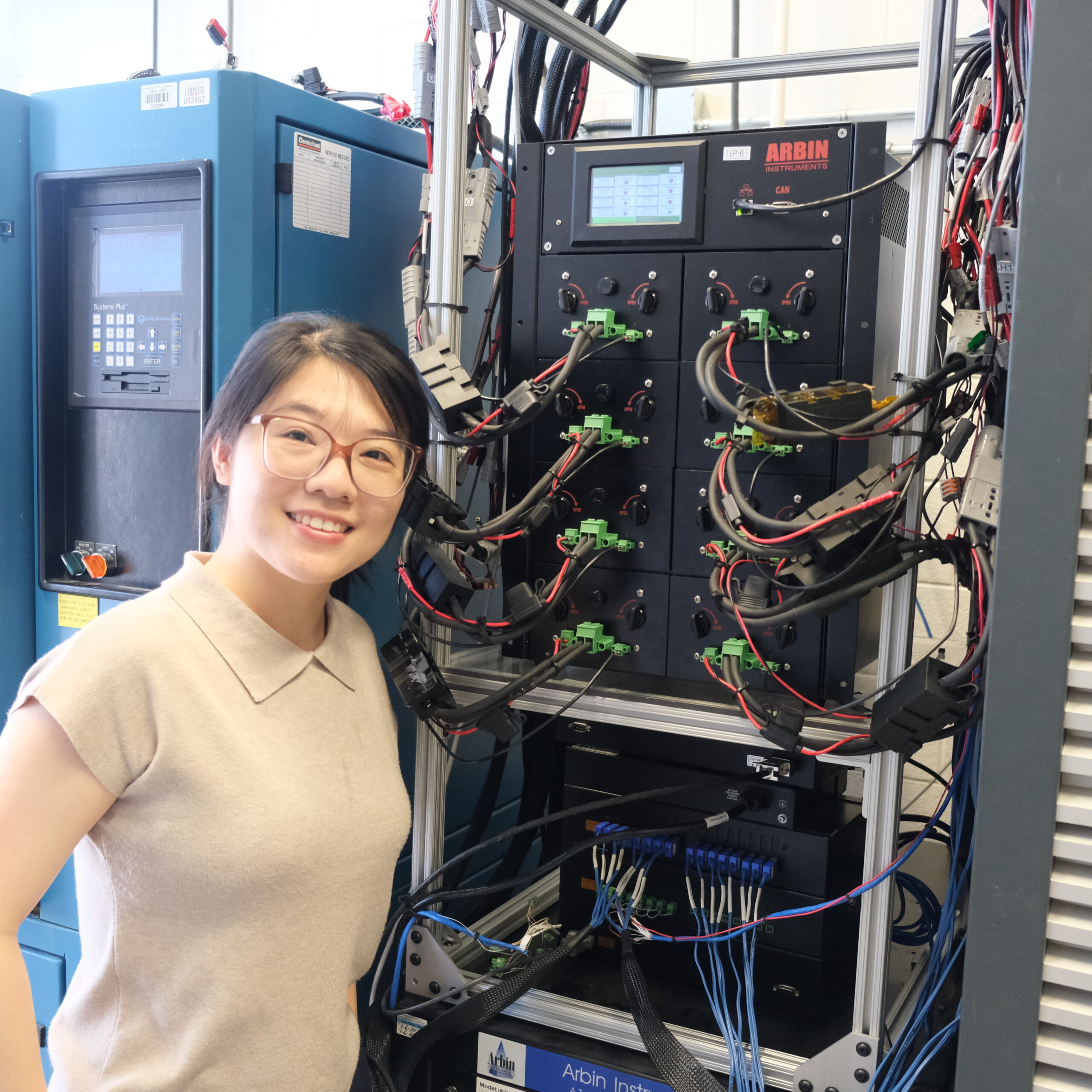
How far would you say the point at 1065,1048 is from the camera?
0.85 metres

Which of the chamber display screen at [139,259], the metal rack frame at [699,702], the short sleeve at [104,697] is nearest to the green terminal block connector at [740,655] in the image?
the metal rack frame at [699,702]

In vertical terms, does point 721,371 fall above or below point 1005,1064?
above

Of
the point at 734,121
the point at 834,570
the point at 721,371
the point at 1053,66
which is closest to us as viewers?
the point at 1053,66

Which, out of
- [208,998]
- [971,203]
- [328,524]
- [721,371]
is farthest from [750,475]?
[208,998]

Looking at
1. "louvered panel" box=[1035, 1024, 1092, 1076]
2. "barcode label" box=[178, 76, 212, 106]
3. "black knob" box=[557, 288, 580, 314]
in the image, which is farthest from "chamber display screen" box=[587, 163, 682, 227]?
"louvered panel" box=[1035, 1024, 1092, 1076]

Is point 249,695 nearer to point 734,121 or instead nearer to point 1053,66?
point 1053,66

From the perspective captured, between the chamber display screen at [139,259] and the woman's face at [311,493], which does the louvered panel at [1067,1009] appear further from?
the chamber display screen at [139,259]

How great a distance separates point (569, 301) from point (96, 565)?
2.71 ft

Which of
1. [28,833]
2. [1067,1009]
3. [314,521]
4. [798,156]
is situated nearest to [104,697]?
[28,833]

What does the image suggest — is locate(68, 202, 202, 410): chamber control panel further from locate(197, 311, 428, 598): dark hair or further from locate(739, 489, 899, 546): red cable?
locate(739, 489, 899, 546): red cable

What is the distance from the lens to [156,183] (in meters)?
1.52

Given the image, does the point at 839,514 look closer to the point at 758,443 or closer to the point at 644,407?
the point at 758,443

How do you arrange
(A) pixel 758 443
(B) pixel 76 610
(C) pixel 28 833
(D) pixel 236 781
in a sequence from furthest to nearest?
(B) pixel 76 610 → (A) pixel 758 443 → (D) pixel 236 781 → (C) pixel 28 833

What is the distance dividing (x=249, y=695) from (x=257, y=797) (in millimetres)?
116
